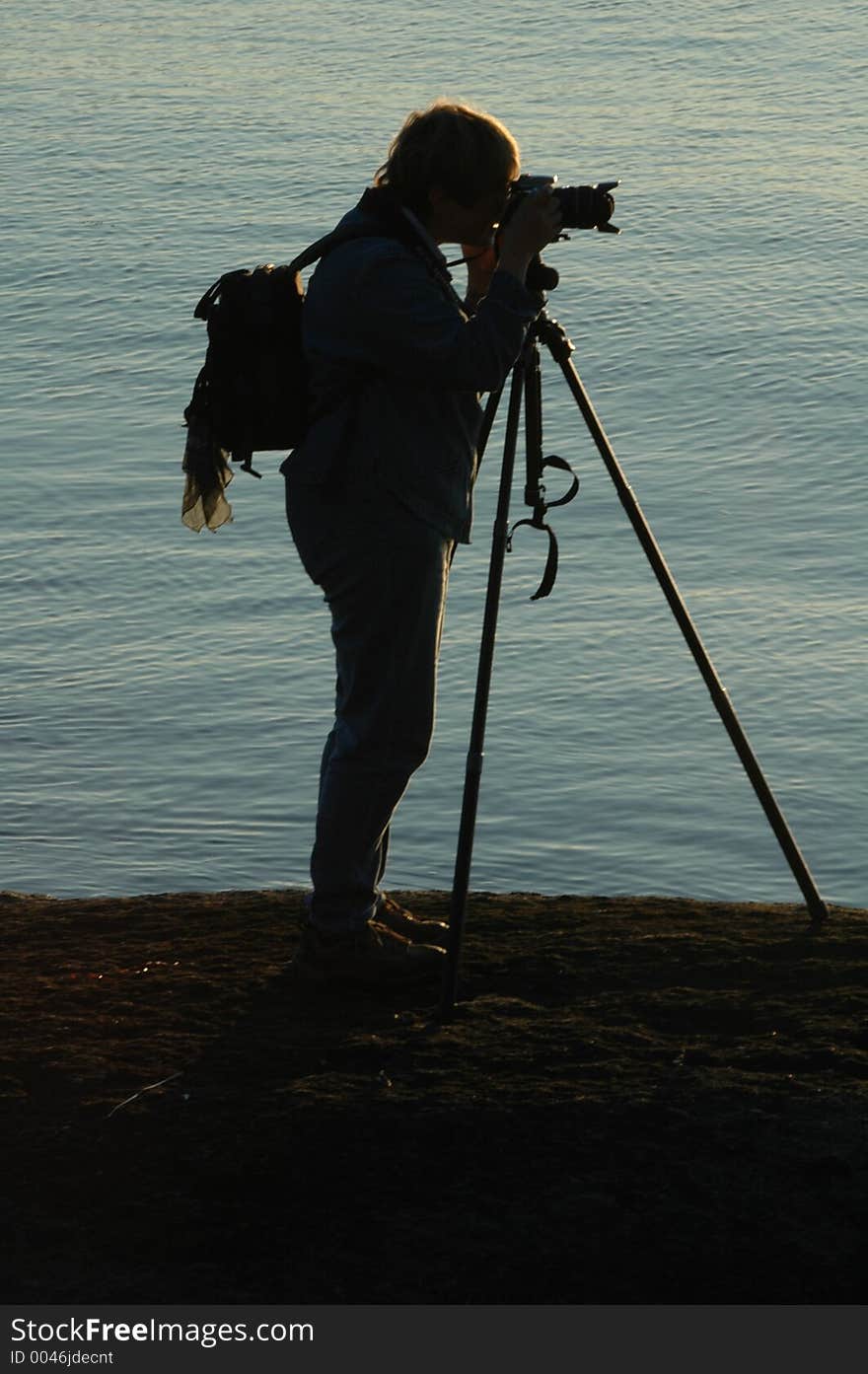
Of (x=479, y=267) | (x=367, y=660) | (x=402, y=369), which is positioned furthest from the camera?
(x=479, y=267)

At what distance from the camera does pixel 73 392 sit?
9242 millimetres

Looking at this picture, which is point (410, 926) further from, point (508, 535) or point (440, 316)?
point (440, 316)

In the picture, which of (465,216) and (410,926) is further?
(410,926)

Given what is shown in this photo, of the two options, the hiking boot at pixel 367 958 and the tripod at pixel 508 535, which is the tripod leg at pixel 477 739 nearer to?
the tripod at pixel 508 535

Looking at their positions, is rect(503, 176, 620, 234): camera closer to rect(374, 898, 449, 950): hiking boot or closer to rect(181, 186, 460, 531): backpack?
rect(181, 186, 460, 531): backpack

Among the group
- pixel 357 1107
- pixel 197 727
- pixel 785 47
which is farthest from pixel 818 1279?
pixel 785 47

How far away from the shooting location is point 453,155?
3.25 metres

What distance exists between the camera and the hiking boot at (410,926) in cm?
382

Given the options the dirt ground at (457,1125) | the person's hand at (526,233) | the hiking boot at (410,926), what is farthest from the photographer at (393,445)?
the dirt ground at (457,1125)

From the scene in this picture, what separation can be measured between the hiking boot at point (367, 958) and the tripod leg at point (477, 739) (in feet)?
0.41

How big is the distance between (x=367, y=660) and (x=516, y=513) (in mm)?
4260

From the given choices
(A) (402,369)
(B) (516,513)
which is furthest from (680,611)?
(B) (516,513)

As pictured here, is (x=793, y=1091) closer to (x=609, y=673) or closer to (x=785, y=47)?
(x=609, y=673)

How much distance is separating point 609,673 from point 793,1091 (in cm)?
328
